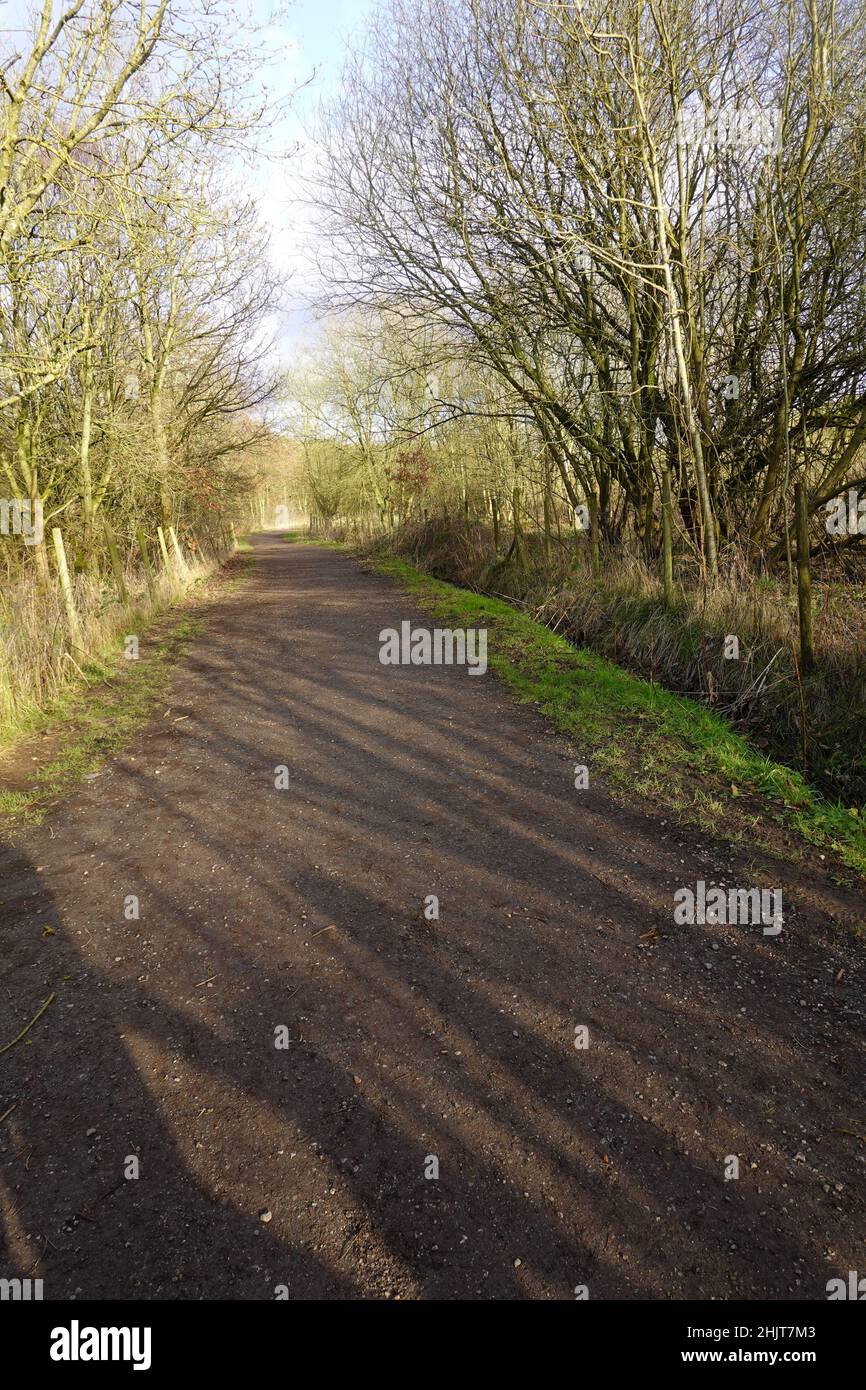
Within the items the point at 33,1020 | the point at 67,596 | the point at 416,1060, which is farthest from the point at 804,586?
the point at 67,596

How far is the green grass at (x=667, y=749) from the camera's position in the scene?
4.44m

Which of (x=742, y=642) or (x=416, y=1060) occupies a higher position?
(x=742, y=642)

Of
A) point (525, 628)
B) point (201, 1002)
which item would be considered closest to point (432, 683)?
point (525, 628)

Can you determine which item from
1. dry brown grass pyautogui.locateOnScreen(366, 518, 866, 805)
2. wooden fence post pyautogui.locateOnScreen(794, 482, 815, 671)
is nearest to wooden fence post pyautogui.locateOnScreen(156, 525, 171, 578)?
dry brown grass pyautogui.locateOnScreen(366, 518, 866, 805)

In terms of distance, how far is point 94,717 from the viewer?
723 centimetres

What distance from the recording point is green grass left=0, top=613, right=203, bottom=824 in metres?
5.36

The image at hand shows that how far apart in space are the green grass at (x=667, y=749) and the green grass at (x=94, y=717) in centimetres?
431

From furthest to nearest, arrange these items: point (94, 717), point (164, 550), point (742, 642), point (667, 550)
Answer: point (164, 550)
point (667, 550)
point (94, 717)
point (742, 642)

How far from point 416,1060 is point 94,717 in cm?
596

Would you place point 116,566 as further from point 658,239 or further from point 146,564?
point 658,239

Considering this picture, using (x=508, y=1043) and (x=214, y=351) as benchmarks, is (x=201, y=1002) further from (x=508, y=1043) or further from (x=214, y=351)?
(x=214, y=351)

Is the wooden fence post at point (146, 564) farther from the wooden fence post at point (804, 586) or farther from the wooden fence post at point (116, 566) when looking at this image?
the wooden fence post at point (804, 586)

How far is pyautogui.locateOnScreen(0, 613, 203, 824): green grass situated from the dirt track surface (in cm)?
61

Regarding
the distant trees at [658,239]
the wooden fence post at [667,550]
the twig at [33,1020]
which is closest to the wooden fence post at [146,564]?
the distant trees at [658,239]
